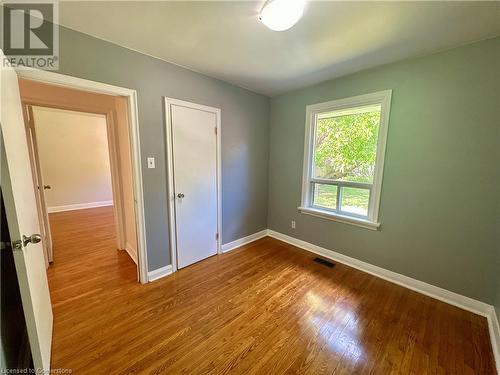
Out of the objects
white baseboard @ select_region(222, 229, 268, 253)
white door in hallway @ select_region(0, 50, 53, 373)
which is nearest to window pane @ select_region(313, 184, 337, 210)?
white baseboard @ select_region(222, 229, 268, 253)

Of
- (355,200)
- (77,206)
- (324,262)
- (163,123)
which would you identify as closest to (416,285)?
(324,262)

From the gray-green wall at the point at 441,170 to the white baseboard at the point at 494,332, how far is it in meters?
0.14

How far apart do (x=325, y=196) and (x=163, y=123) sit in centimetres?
233

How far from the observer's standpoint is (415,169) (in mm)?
2033

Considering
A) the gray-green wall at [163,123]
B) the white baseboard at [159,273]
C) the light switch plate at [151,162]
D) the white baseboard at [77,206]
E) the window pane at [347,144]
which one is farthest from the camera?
the white baseboard at [77,206]

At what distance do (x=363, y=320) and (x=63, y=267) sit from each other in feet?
11.1

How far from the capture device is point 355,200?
2562 mm

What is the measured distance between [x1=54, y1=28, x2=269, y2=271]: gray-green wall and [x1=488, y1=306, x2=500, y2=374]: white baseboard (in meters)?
2.64

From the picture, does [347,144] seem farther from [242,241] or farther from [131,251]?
[131,251]

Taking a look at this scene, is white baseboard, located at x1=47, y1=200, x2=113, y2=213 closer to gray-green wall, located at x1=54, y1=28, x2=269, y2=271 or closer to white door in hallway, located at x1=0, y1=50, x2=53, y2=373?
gray-green wall, located at x1=54, y1=28, x2=269, y2=271

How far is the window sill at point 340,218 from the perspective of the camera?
2.37 m

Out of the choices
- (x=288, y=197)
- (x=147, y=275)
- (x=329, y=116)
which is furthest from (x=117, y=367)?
(x=329, y=116)

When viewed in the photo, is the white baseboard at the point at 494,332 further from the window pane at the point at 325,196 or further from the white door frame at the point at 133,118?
the white door frame at the point at 133,118
